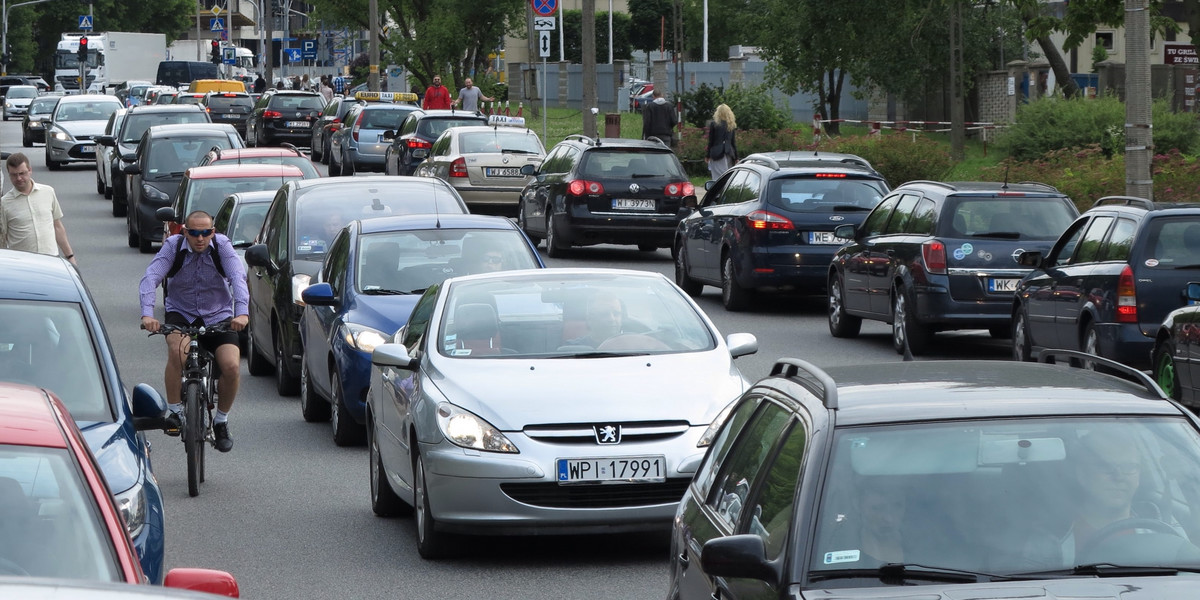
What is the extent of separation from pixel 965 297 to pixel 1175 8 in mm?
65094

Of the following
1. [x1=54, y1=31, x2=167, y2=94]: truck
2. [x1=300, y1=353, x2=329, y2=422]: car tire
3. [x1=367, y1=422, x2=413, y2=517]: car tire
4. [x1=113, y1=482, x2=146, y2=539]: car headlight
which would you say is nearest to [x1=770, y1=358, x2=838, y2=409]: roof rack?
[x1=113, y1=482, x2=146, y2=539]: car headlight

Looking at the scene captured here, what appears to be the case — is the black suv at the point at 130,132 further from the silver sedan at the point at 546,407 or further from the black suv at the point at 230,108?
the silver sedan at the point at 546,407

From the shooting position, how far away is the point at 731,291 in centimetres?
2031

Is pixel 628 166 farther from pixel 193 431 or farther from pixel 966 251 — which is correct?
pixel 193 431

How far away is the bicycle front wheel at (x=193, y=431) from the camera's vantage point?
10.7 metres

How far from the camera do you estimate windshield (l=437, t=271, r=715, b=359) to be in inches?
375

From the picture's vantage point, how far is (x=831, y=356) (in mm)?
16812

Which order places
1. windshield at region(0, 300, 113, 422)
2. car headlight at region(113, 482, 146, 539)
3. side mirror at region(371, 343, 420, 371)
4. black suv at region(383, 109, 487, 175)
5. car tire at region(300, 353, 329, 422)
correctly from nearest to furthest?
car headlight at region(113, 482, 146, 539) → windshield at region(0, 300, 113, 422) → side mirror at region(371, 343, 420, 371) → car tire at region(300, 353, 329, 422) → black suv at region(383, 109, 487, 175)

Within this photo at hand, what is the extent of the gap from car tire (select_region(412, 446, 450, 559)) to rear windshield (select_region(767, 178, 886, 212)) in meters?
11.3

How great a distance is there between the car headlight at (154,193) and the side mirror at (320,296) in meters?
15.6

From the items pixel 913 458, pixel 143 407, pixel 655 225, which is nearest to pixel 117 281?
pixel 655 225

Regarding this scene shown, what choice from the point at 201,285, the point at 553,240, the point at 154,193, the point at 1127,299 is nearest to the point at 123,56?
the point at 154,193

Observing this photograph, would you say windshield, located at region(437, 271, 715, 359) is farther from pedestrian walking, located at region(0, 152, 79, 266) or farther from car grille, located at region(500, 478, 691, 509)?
pedestrian walking, located at region(0, 152, 79, 266)

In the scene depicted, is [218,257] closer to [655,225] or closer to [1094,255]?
[1094,255]
